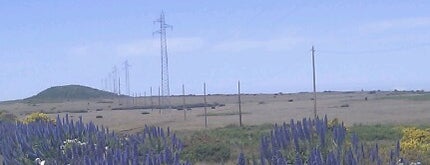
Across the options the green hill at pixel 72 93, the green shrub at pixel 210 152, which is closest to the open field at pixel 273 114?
the green shrub at pixel 210 152

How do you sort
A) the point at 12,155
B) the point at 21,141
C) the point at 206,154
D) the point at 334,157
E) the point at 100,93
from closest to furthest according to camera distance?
the point at 334,157
the point at 12,155
the point at 21,141
the point at 206,154
the point at 100,93

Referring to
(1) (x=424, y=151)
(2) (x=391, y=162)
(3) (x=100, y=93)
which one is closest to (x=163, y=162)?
(2) (x=391, y=162)

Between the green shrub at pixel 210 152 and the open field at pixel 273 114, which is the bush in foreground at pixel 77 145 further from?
the open field at pixel 273 114

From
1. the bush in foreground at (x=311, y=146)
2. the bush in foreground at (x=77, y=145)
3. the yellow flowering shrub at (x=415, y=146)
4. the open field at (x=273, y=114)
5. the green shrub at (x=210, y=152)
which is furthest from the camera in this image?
the open field at (x=273, y=114)

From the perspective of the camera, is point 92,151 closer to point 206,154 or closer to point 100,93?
point 206,154

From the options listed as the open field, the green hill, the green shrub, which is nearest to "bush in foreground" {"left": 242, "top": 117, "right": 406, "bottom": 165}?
the green shrub

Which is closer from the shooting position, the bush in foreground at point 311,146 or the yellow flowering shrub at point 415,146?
the bush in foreground at point 311,146

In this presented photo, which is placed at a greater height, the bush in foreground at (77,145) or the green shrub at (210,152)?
the bush in foreground at (77,145)

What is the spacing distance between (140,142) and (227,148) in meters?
9.09

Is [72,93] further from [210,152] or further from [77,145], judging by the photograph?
[77,145]

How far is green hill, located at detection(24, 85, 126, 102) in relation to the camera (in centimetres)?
16790

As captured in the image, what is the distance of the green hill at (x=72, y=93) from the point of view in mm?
167900

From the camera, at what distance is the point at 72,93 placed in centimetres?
17062

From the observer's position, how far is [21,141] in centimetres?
1609
